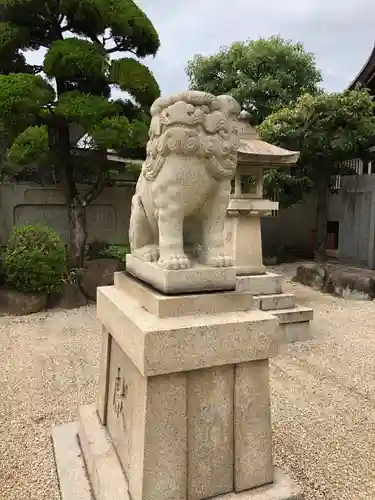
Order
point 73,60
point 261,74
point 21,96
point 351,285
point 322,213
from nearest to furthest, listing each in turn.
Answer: point 21,96 < point 73,60 < point 351,285 < point 322,213 < point 261,74

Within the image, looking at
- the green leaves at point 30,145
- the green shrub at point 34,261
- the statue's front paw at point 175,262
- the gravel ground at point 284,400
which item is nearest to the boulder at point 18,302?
the green shrub at point 34,261

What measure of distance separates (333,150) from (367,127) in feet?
2.59

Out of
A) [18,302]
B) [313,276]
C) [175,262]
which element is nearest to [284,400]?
[175,262]

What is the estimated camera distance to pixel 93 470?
196 centimetres

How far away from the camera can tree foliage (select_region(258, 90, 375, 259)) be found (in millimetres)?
7656

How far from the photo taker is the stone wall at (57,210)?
816 centimetres

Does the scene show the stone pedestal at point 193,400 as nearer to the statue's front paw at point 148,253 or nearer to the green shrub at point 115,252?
the statue's front paw at point 148,253

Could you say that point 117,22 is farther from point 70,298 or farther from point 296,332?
point 296,332

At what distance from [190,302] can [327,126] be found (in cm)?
743

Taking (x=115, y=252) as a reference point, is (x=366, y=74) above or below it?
above

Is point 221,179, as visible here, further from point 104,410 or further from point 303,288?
point 303,288

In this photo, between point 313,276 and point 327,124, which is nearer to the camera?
point 313,276

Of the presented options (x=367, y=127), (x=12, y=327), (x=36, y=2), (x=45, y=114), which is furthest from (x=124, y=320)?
(x=367, y=127)

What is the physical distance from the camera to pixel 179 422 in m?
1.60
